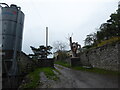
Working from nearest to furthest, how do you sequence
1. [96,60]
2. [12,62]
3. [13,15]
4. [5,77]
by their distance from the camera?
[5,77], [12,62], [13,15], [96,60]

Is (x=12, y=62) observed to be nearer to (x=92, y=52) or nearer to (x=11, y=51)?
(x=11, y=51)

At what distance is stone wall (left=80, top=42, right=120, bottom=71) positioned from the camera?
8.48m

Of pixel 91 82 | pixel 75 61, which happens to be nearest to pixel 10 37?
pixel 91 82

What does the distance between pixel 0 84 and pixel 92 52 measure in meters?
9.60

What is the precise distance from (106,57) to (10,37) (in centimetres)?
860

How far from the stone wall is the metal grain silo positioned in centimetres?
784

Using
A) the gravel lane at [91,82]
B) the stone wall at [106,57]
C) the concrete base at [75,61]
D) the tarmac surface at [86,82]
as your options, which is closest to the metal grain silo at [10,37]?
the tarmac surface at [86,82]

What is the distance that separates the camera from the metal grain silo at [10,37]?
9.14 metres

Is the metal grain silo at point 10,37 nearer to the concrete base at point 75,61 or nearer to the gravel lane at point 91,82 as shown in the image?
the gravel lane at point 91,82

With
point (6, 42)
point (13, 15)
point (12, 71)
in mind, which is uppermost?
point (13, 15)

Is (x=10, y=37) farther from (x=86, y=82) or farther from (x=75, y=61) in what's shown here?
(x=75, y=61)

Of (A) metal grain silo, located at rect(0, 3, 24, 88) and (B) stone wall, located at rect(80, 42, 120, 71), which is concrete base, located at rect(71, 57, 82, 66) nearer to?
(B) stone wall, located at rect(80, 42, 120, 71)

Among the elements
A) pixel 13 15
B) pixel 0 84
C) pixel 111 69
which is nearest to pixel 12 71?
pixel 0 84

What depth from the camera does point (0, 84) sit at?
8.04 meters
